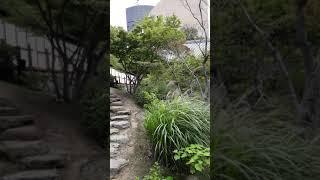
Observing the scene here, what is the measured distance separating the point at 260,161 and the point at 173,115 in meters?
1.29

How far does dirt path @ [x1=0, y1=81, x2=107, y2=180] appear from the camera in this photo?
5.37 feet

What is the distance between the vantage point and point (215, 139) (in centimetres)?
222

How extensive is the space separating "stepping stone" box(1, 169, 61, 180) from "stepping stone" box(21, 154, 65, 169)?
26 mm

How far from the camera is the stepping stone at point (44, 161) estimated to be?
1658mm

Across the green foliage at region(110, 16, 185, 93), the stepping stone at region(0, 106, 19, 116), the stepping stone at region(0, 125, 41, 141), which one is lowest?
the stepping stone at region(0, 125, 41, 141)

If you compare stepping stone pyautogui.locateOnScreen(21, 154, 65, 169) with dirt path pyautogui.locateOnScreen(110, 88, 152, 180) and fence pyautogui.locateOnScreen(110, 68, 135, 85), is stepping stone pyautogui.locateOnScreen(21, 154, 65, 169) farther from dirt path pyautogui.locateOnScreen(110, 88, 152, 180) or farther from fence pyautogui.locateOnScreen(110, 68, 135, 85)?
fence pyautogui.locateOnScreen(110, 68, 135, 85)

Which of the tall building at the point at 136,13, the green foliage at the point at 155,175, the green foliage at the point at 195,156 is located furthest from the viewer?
the tall building at the point at 136,13

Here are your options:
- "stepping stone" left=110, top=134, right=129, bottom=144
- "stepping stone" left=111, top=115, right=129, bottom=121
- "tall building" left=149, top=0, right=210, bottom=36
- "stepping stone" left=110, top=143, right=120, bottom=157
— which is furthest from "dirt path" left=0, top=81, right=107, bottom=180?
"tall building" left=149, top=0, right=210, bottom=36

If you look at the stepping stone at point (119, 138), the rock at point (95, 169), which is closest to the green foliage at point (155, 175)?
the stepping stone at point (119, 138)

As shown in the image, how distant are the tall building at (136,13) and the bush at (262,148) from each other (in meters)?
2.65

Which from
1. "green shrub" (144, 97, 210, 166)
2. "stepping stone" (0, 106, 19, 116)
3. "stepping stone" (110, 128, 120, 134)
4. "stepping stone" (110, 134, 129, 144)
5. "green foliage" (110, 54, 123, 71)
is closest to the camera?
"stepping stone" (0, 106, 19, 116)

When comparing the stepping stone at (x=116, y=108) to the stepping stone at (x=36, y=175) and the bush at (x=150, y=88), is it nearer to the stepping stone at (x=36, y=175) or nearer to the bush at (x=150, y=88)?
the bush at (x=150, y=88)

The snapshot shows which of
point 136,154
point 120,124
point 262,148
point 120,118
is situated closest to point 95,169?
point 262,148

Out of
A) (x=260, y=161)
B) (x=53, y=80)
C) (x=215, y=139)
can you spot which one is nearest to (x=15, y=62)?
(x=53, y=80)
